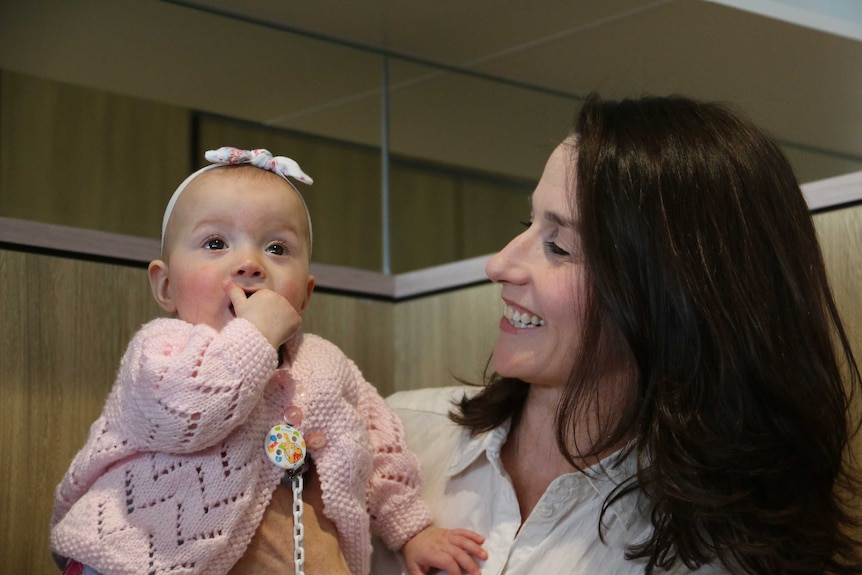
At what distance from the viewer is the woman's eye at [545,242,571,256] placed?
1.53 m

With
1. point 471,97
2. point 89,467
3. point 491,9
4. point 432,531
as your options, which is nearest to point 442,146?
point 471,97

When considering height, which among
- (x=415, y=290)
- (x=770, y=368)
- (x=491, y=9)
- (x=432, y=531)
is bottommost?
(x=432, y=531)

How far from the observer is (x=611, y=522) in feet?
4.84

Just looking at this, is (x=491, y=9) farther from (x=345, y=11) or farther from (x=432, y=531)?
(x=432, y=531)

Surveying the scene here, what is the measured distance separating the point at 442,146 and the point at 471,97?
0.16 m

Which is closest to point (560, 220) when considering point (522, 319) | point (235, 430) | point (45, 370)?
point (522, 319)

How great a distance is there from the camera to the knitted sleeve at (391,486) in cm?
156

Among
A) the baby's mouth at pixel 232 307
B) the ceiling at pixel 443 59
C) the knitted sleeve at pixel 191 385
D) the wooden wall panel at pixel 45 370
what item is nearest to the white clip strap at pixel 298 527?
the knitted sleeve at pixel 191 385

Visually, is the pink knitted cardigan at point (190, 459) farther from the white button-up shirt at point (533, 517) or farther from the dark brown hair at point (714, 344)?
the dark brown hair at point (714, 344)

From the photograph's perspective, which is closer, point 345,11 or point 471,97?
point 345,11

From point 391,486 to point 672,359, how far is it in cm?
43

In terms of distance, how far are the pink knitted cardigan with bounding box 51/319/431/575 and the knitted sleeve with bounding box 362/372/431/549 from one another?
9 centimetres

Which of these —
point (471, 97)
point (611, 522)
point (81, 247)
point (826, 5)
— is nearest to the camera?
point (611, 522)

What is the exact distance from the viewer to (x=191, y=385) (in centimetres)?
131
